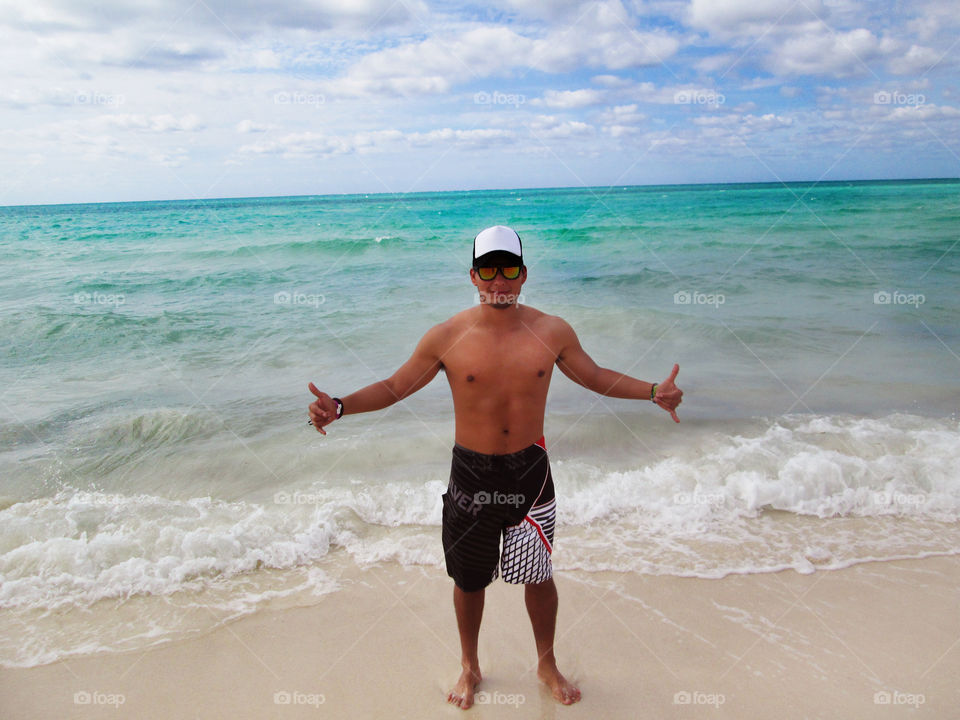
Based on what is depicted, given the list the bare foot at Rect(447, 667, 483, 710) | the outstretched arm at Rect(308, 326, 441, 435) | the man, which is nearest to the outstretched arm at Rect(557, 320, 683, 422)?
the man

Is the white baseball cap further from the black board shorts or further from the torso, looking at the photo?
the black board shorts

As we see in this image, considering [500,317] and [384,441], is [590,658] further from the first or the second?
[384,441]

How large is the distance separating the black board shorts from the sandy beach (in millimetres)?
713

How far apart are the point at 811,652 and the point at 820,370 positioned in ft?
18.5

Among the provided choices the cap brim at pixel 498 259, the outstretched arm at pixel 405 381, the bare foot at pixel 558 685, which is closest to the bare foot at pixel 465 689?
the bare foot at pixel 558 685

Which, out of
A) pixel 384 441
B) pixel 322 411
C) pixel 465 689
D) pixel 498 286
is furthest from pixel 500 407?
pixel 384 441

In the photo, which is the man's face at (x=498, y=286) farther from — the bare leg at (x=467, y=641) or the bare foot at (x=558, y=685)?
the bare foot at (x=558, y=685)

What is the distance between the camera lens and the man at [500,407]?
103 inches

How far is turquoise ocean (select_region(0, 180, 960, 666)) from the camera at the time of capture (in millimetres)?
4051

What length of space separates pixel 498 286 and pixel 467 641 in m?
1.62

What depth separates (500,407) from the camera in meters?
2.63

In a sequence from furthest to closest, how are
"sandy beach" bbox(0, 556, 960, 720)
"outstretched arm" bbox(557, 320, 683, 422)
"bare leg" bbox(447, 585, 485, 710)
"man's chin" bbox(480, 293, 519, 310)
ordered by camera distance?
"sandy beach" bbox(0, 556, 960, 720) → "bare leg" bbox(447, 585, 485, 710) → "outstretched arm" bbox(557, 320, 683, 422) → "man's chin" bbox(480, 293, 519, 310)

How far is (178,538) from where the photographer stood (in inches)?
169

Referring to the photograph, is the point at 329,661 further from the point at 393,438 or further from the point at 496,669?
the point at 393,438
